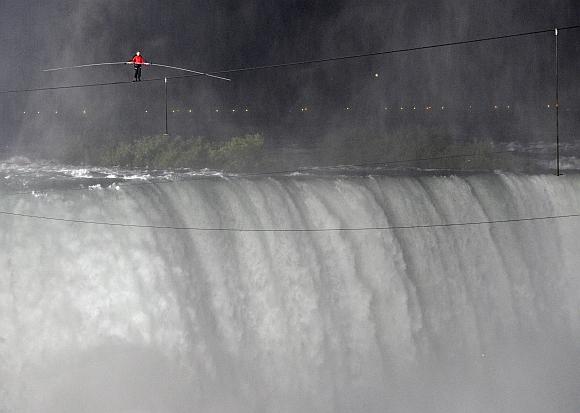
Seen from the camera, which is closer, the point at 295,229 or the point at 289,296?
the point at 289,296

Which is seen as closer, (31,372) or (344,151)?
(31,372)

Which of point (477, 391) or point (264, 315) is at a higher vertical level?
point (264, 315)

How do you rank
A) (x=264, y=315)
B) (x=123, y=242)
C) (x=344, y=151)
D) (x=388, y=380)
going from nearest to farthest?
(x=123, y=242) → (x=264, y=315) → (x=388, y=380) → (x=344, y=151)

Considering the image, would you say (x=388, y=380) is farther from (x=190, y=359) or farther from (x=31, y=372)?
(x=31, y=372)

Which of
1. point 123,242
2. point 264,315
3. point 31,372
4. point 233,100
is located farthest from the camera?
point 233,100

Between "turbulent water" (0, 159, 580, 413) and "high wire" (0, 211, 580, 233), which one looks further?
"high wire" (0, 211, 580, 233)

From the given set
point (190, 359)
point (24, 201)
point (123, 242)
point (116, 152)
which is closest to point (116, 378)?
point (190, 359)

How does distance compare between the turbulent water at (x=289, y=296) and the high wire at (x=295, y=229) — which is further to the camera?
the high wire at (x=295, y=229)

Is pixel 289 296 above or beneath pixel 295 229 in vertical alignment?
beneath
